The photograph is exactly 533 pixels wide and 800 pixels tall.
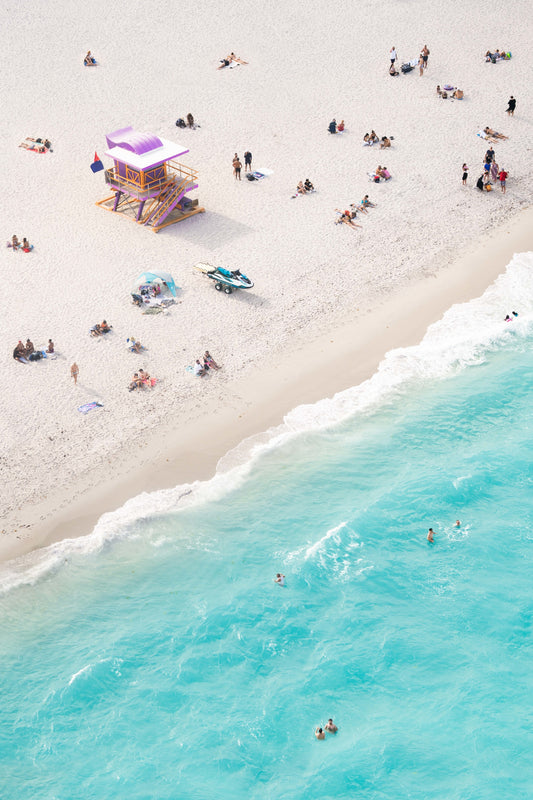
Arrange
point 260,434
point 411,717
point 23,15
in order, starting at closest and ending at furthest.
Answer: point 411,717
point 260,434
point 23,15

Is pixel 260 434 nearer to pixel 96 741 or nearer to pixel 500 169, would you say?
pixel 96 741

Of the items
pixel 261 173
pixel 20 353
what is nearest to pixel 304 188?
pixel 261 173

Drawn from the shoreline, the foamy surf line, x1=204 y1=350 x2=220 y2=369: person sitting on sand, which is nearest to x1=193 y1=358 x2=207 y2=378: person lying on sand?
x1=204 y1=350 x2=220 y2=369: person sitting on sand

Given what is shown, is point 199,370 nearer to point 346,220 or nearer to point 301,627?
point 301,627

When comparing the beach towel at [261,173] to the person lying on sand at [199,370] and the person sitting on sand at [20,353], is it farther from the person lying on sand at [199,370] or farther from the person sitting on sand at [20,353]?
the person sitting on sand at [20,353]

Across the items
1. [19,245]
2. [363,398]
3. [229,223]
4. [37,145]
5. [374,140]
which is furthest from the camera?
[374,140]

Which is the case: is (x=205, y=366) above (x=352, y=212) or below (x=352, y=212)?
below

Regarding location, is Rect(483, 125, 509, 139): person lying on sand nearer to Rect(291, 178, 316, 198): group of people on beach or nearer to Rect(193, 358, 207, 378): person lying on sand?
Rect(291, 178, 316, 198): group of people on beach

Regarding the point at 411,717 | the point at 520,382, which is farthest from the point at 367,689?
the point at 520,382
